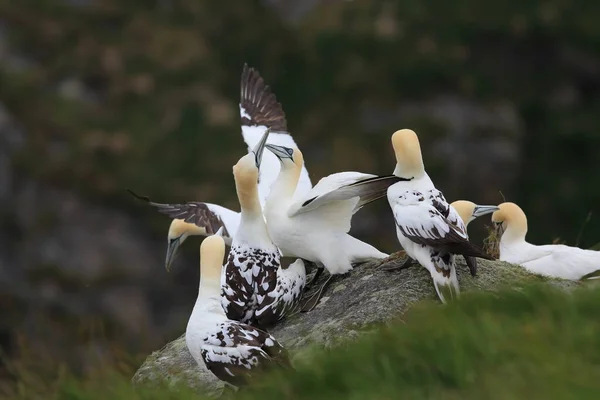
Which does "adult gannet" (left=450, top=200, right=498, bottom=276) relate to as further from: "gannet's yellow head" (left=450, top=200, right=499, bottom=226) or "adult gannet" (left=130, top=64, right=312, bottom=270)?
"adult gannet" (left=130, top=64, right=312, bottom=270)

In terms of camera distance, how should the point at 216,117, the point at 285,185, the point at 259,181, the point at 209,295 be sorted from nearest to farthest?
1. the point at 209,295
2. the point at 285,185
3. the point at 259,181
4. the point at 216,117

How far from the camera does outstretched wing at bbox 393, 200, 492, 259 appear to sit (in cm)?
803

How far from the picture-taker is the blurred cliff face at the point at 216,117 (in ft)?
82.0

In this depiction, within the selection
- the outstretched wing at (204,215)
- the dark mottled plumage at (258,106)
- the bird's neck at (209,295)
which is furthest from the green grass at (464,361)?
the dark mottled plumage at (258,106)

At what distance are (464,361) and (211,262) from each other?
2889 millimetres

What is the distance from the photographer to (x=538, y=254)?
10031mm

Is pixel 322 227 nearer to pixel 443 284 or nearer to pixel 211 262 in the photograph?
pixel 443 284

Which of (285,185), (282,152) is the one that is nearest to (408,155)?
(285,185)

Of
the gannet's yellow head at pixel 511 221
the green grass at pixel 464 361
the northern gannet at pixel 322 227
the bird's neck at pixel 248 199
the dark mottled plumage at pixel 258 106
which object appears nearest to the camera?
the green grass at pixel 464 361

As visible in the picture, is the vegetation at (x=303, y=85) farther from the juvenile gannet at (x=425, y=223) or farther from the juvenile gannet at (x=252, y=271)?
the juvenile gannet at (x=425, y=223)

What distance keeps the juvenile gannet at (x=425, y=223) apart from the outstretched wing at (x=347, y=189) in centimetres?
13

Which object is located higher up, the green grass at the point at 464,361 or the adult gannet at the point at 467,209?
the green grass at the point at 464,361

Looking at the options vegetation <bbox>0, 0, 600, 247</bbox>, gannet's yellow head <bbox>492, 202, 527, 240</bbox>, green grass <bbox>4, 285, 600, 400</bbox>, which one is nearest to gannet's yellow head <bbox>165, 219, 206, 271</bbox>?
gannet's yellow head <bbox>492, 202, 527, 240</bbox>

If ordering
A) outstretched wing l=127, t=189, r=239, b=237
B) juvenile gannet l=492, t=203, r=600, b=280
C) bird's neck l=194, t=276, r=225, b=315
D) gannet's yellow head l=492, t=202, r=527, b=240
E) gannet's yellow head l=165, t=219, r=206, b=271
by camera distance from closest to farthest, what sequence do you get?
bird's neck l=194, t=276, r=225, b=315
juvenile gannet l=492, t=203, r=600, b=280
gannet's yellow head l=492, t=202, r=527, b=240
outstretched wing l=127, t=189, r=239, b=237
gannet's yellow head l=165, t=219, r=206, b=271
